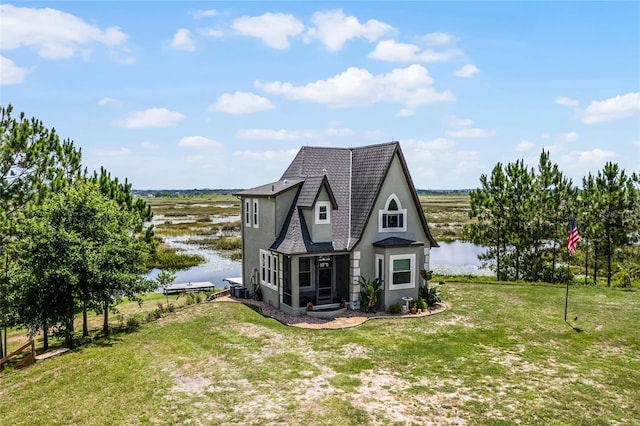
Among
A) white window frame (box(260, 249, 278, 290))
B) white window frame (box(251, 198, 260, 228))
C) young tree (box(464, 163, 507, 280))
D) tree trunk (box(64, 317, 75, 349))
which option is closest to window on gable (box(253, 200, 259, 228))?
white window frame (box(251, 198, 260, 228))

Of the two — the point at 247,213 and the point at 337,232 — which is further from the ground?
the point at 247,213

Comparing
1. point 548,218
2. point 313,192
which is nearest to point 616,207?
point 548,218

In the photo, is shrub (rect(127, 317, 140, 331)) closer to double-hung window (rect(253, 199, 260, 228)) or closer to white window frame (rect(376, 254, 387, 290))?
double-hung window (rect(253, 199, 260, 228))

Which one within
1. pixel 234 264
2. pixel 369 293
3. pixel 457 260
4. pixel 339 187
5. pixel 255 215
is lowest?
Answer: pixel 457 260

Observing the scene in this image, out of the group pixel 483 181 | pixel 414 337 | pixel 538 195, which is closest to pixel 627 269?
pixel 538 195

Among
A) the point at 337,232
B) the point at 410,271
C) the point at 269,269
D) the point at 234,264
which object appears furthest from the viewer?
the point at 234,264

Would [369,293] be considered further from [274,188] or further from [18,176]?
[18,176]
